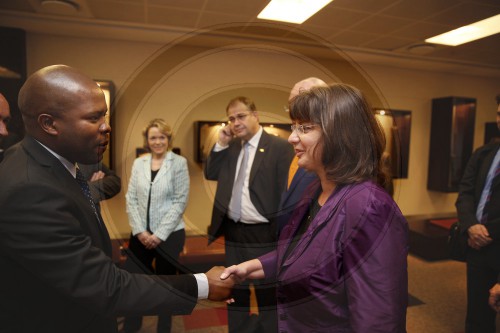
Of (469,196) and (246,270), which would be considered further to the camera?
(469,196)

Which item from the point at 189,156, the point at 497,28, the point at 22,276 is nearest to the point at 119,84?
the point at 189,156

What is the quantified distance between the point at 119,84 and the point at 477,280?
290 cm

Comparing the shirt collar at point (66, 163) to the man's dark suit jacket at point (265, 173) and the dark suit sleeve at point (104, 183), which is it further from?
the man's dark suit jacket at point (265, 173)

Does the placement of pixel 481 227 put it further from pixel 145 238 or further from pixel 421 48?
pixel 421 48

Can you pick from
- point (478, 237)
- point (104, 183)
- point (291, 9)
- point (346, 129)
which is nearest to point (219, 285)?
point (346, 129)

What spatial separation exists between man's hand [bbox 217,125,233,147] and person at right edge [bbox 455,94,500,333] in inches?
46.9

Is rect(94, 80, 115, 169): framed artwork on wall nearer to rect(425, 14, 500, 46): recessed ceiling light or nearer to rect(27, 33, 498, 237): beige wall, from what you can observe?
rect(27, 33, 498, 237): beige wall

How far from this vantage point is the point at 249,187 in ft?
4.80

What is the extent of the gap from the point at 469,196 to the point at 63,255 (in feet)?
5.67

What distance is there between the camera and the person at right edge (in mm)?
1421

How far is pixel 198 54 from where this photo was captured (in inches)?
33.8

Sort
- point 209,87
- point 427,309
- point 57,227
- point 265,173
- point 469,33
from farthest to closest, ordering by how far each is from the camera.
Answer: point 469,33 < point 427,309 < point 265,173 < point 209,87 < point 57,227

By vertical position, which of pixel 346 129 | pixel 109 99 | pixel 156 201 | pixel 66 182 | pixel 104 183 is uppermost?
pixel 109 99

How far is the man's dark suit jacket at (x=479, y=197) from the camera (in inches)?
55.5
